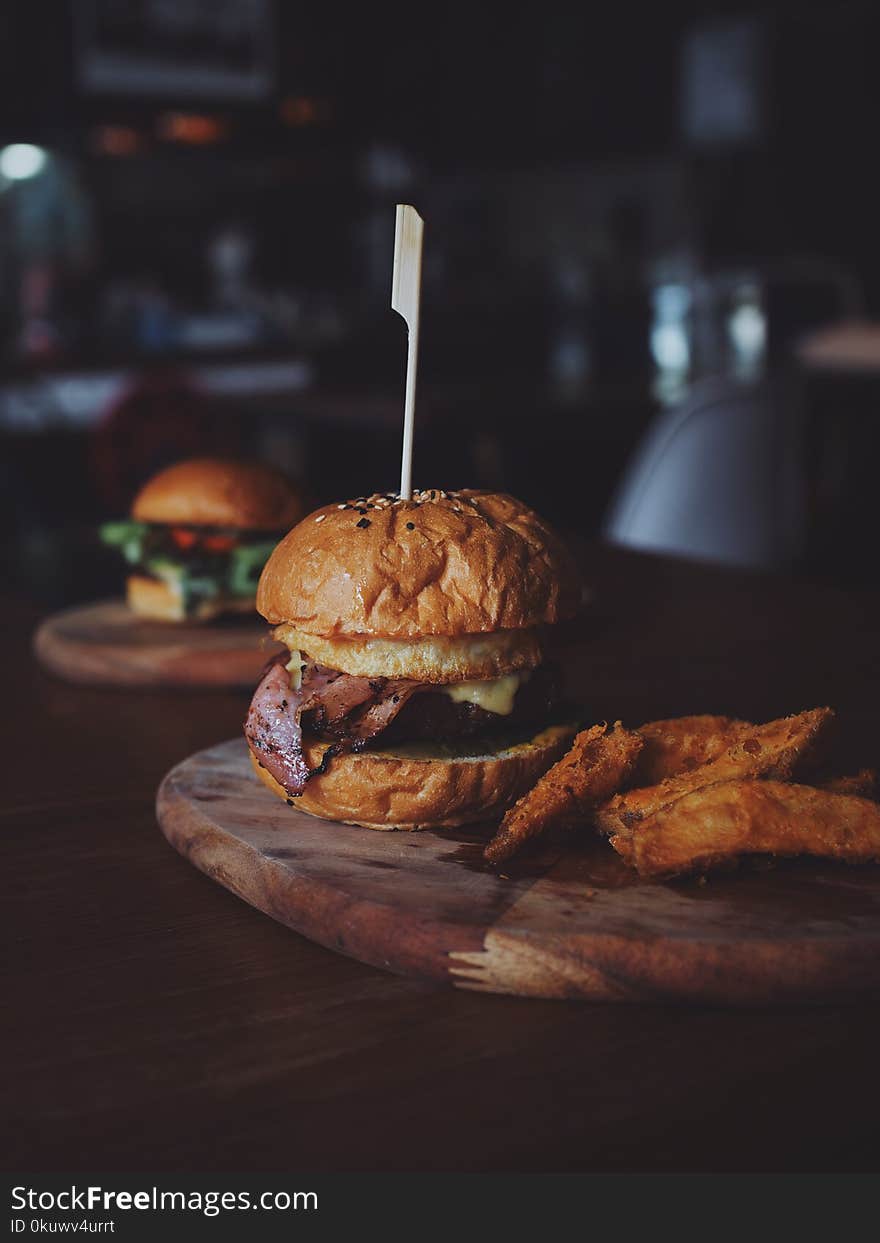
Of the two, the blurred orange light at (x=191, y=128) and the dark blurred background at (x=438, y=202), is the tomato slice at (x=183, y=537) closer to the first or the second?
the dark blurred background at (x=438, y=202)

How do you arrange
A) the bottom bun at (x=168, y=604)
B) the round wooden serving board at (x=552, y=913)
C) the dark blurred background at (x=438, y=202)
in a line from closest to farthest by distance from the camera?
1. the round wooden serving board at (x=552, y=913)
2. the bottom bun at (x=168, y=604)
3. the dark blurred background at (x=438, y=202)

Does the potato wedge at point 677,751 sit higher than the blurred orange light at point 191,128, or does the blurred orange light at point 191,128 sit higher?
the blurred orange light at point 191,128

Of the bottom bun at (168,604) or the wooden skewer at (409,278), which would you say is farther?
the bottom bun at (168,604)

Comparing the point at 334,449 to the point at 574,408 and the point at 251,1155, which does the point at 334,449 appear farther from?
the point at 251,1155

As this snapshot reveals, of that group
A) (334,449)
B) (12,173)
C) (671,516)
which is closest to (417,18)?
(12,173)

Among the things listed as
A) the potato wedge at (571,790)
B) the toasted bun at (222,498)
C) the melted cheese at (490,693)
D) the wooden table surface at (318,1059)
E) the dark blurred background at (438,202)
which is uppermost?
the dark blurred background at (438,202)

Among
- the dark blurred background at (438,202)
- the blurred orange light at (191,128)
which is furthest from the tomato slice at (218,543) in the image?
the blurred orange light at (191,128)

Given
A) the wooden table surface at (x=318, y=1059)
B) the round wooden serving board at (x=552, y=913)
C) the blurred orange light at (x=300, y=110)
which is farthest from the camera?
the blurred orange light at (x=300, y=110)

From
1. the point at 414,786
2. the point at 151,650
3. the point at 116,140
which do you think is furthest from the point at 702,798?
the point at 116,140
